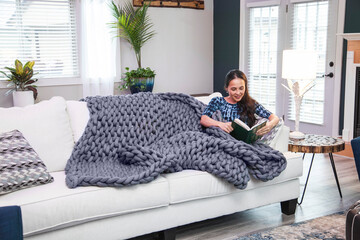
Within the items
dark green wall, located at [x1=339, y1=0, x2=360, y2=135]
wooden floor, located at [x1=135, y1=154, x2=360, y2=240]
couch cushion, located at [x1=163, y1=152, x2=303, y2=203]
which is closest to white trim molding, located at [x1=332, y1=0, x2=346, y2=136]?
dark green wall, located at [x1=339, y1=0, x2=360, y2=135]

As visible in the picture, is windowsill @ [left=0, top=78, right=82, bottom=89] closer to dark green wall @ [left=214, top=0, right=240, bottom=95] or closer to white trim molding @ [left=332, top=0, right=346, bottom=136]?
dark green wall @ [left=214, top=0, right=240, bottom=95]

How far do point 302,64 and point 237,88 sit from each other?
718 millimetres

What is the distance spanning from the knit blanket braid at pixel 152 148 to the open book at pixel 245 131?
0.07 metres

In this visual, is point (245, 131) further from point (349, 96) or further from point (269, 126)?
point (349, 96)

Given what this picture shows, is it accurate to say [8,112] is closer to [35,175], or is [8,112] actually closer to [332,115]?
[35,175]

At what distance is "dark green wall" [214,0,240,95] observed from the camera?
261 inches

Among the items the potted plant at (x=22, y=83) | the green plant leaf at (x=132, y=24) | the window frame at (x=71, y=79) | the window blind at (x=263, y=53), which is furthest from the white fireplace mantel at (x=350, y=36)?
the potted plant at (x=22, y=83)

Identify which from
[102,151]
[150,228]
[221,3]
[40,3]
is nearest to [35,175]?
[102,151]

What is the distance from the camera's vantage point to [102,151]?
2.82 metres

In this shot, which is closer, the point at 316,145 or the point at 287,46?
the point at 316,145

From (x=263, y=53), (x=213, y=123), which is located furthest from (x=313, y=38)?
(x=213, y=123)

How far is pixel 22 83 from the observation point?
515 cm

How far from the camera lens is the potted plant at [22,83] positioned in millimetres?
5051

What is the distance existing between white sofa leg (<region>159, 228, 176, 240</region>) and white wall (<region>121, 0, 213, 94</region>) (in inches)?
156
